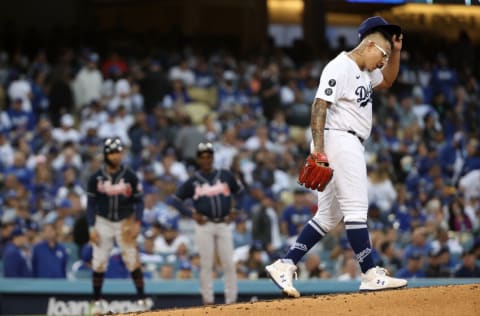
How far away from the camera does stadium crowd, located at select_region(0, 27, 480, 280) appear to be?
13297mm

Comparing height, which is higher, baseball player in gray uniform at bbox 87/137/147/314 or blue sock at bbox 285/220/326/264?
baseball player in gray uniform at bbox 87/137/147/314

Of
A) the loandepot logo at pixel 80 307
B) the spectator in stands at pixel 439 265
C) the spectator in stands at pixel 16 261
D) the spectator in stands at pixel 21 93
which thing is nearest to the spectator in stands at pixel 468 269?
the spectator in stands at pixel 439 265

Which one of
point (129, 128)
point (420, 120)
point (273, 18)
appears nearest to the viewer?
point (129, 128)

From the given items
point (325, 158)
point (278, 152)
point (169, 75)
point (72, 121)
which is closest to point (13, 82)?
point (72, 121)

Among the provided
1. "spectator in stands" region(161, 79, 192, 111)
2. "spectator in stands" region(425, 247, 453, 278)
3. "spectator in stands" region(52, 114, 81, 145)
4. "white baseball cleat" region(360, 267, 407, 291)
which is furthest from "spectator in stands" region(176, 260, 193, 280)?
"white baseball cleat" region(360, 267, 407, 291)

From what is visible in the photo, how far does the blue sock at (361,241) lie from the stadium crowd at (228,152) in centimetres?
561

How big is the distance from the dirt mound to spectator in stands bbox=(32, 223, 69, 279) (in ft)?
19.7

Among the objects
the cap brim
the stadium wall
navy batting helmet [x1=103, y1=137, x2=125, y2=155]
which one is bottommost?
the stadium wall

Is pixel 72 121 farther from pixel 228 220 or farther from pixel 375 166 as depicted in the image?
pixel 228 220

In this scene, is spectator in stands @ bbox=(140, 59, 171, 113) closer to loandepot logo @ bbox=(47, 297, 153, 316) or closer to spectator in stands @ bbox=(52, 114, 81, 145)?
spectator in stands @ bbox=(52, 114, 81, 145)

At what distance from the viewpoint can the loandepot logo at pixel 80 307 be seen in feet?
37.7

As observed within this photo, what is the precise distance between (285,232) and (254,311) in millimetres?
7650

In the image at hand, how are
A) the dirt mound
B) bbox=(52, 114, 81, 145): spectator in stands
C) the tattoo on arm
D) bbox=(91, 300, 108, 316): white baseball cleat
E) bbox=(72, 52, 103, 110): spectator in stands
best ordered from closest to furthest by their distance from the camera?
the dirt mound < the tattoo on arm < bbox=(91, 300, 108, 316): white baseball cleat < bbox=(52, 114, 81, 145): spectator in stands < bbox=(72, 52, 103, 110): spectator in stands

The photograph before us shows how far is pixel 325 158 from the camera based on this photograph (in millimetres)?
6777
